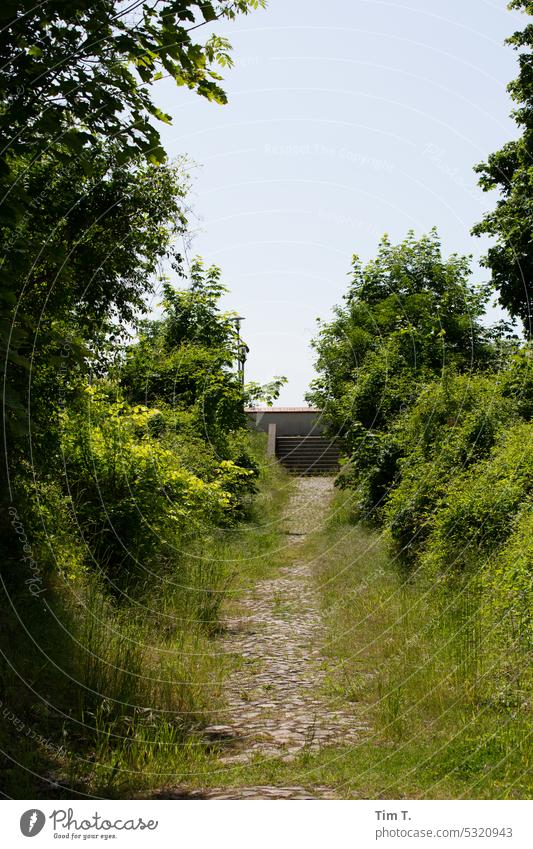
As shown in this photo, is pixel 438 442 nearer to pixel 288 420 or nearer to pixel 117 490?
pixel 117 490

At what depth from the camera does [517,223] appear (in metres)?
16.6

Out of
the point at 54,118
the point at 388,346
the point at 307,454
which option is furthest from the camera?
the point at 307,454

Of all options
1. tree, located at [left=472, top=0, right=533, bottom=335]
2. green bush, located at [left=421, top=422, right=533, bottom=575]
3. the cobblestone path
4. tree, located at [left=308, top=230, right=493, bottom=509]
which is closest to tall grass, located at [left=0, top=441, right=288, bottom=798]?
the cobblestone path

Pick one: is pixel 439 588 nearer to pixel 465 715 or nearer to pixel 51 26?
pixel 465 715

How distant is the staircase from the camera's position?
1120 inches

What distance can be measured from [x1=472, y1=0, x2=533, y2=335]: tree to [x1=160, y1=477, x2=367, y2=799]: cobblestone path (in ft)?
30.3

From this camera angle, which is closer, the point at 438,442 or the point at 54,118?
the point at 54,118

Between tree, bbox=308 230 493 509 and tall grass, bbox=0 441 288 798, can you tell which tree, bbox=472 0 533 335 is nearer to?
tree, bbox=308 230 493 509

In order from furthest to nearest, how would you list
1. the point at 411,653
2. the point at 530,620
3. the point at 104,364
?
the point at 104,364 → the point at 411,653 → the point at 530,620

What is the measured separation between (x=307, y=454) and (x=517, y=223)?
A: 49.3 feet

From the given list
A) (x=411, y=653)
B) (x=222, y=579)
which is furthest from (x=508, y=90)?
(x=411, y=653)

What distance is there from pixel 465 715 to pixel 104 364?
8.80m

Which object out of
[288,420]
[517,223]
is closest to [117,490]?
[517,223]

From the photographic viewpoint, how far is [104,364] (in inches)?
508
